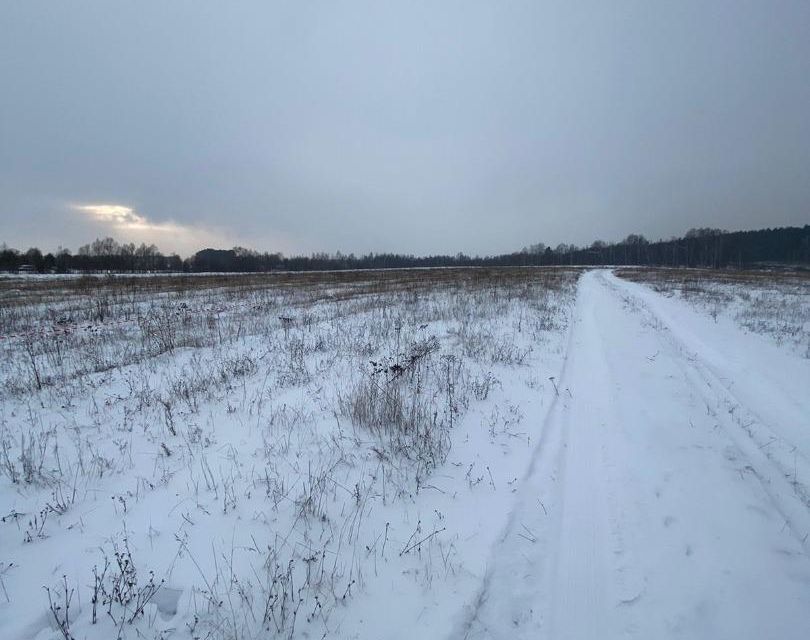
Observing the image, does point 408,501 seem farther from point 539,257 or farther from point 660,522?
point 539,257

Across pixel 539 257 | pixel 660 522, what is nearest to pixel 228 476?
pixel 660 522

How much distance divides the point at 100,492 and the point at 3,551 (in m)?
0.82

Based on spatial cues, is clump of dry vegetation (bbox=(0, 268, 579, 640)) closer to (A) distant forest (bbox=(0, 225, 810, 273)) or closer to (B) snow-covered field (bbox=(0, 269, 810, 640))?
(B) snow-covered field (bbox=(0, 269, 810, 640))

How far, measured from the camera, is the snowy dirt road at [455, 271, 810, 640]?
246 cm

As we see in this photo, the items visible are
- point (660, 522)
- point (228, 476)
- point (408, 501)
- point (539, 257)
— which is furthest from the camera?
point (539, 257)

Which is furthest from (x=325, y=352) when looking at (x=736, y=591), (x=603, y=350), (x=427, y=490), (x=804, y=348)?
(x=804, y=348)

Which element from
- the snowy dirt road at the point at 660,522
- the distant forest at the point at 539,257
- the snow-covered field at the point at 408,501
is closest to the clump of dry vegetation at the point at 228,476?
the snow-covered field at the point at 408,501

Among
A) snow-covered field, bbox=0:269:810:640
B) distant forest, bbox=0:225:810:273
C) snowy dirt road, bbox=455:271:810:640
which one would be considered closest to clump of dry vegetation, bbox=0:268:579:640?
snow-covered field, bbox=0:269:810:640

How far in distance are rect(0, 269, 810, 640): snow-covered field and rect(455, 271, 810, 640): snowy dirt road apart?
0.02 metres

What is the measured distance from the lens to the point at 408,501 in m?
3.64

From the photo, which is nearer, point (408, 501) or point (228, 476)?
point (408, 501)

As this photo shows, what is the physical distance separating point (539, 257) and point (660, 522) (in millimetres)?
→ 151332

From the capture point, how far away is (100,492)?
381 centimetres

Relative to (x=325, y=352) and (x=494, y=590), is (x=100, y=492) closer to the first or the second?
(x=494, y=590)
